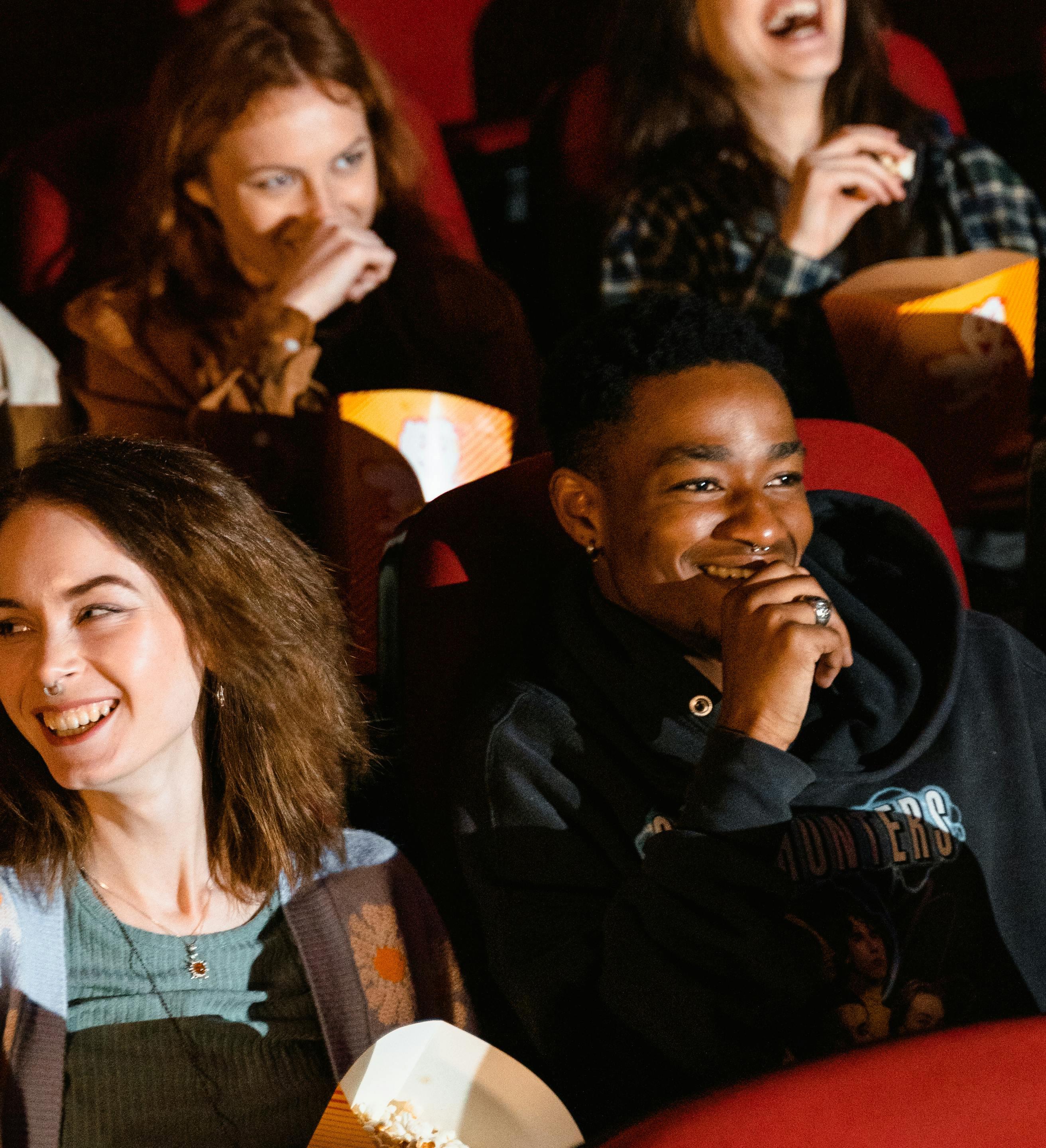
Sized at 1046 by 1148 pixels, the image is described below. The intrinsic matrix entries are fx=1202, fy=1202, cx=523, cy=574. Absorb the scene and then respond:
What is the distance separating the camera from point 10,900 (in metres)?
0.80

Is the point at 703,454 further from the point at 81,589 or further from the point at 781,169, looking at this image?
the point at 781,169

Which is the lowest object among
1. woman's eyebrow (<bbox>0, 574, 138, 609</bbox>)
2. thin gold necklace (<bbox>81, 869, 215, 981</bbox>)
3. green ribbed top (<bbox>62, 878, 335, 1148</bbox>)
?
green ribbed top (<bbox>62, 878, 335, 1148</bbox>)

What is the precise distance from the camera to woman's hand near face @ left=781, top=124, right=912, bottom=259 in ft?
5.13

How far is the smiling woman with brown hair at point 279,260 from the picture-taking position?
1.52 metres

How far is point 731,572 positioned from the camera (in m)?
0.90

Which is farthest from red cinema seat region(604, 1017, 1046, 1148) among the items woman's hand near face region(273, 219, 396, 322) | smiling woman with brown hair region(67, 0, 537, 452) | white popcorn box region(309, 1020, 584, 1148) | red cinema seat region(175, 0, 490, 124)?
red cinema seat region(175, 0, 490, 124)

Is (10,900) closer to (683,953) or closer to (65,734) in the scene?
(65,734)

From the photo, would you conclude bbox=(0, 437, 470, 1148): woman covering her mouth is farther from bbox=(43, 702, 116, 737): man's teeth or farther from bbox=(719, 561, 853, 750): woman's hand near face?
bbox=(719, 561, 853, 750): woman's hand near face

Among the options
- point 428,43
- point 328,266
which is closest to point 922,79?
point 428,43

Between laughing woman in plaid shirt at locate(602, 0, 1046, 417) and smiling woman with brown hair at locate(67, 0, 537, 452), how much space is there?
0.23 metres

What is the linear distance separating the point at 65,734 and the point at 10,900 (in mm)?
121

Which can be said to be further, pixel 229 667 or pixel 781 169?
pixel 781 169

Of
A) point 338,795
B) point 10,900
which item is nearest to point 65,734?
point 10,900

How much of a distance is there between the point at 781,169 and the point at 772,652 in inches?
40.0
